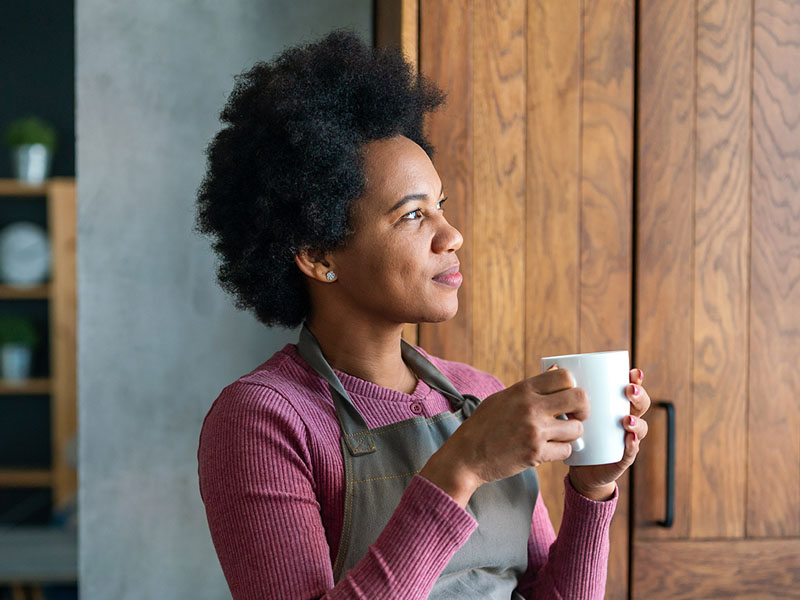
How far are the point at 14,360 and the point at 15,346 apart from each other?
69 millimetres

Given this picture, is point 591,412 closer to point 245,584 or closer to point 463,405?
point 463,405

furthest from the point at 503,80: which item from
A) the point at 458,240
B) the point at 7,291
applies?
the point at 7,291

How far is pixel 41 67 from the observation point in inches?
149

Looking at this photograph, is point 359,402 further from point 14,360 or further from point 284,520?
point 14,360

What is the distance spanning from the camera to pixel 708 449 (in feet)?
4.82

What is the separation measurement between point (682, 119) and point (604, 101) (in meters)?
0.16

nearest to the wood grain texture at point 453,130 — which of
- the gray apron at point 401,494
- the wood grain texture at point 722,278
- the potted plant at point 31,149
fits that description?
the gray apron at point 401,494

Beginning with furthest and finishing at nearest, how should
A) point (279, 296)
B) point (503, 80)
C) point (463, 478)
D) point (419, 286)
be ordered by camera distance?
point (503, 80) < point (279, 296) < point (419, 286) < point (463, 478)

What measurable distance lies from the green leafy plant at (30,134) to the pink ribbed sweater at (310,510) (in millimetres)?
3038

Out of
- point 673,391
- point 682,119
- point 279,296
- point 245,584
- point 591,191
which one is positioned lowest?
point 245,584

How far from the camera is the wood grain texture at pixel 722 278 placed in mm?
1458

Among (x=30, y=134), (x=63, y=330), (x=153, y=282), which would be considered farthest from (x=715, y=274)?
(x=30, y=134)

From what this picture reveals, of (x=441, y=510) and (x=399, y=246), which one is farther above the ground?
(x=399, y=246)

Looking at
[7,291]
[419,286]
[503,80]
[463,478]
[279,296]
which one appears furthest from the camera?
[7,291]
